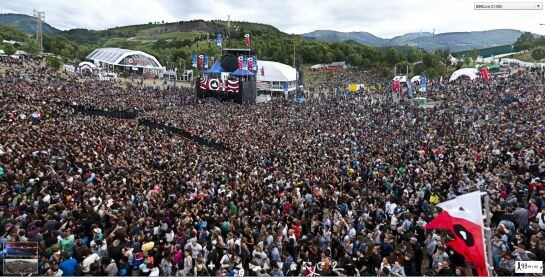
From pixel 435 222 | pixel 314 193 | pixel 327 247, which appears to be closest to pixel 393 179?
pixel 314 193

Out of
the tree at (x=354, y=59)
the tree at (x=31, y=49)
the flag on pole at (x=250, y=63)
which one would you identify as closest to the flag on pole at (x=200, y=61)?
the flag on pole at (x=250, y=63)

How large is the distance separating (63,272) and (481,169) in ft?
50.8

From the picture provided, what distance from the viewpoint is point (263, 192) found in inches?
518

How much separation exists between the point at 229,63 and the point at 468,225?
4553cm

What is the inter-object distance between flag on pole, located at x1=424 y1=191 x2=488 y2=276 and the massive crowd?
1890 mm

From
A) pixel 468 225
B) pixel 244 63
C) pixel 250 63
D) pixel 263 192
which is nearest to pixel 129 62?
pixel 244 63

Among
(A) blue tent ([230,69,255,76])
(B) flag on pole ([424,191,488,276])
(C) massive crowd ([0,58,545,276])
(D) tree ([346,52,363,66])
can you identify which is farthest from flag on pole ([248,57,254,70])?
(D) tree ([346,52,363,66])

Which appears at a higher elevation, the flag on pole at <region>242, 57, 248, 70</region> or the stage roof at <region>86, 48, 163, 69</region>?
the stage roof at <region>86, 48, 163, 69</region>

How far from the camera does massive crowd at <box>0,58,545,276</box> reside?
783 cm

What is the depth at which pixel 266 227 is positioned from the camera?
9.44 m

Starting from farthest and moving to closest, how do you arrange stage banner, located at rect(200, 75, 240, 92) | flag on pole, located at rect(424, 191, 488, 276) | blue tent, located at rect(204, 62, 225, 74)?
blue tent, located at rect(204, 62, 225, 74) < stage banner, located at rect(200, 75, 240, 92) < flag on pole, located at rect(424, 191, 488, 276)

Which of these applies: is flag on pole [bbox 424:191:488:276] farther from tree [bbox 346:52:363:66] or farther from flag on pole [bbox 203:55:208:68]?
tree [bbox 346:52:363:66]

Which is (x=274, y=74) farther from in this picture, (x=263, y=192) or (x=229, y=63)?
(x=263, y=192)

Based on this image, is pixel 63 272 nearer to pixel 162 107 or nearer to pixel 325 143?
pixel 325 143
